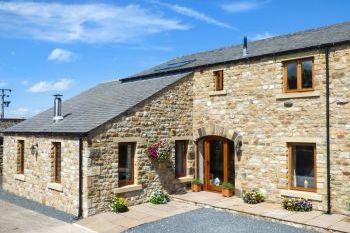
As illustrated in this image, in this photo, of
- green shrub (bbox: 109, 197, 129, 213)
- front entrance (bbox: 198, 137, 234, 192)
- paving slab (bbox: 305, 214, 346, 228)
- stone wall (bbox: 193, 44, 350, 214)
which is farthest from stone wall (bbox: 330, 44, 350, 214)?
green shrub (bbox: 109, 197, 129, 213)

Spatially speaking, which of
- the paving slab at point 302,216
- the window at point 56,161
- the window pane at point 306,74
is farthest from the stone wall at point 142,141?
the paving slab at point 302,216

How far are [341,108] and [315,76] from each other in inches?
54.3

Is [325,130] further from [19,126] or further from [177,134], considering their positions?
[19,126]

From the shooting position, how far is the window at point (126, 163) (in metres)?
13.2

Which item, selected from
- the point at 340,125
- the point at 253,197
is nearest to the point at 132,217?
the point at 253,197

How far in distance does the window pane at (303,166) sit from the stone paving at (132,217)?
377cm

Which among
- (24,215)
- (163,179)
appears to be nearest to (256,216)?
(163,179)

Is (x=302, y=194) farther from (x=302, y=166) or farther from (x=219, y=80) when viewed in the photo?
(x=219, y=80)

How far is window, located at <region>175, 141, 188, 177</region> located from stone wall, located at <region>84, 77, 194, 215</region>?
0.23m

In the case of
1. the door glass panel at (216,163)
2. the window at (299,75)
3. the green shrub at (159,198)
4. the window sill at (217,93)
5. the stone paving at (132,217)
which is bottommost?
the stone paving at (132,217)

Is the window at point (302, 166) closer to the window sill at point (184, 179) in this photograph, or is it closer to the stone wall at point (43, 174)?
the window sill at point (184, 179)

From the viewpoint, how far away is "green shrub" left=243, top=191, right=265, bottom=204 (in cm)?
1291

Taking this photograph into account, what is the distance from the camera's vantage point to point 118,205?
487 inches

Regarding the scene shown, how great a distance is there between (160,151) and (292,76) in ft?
18.7
